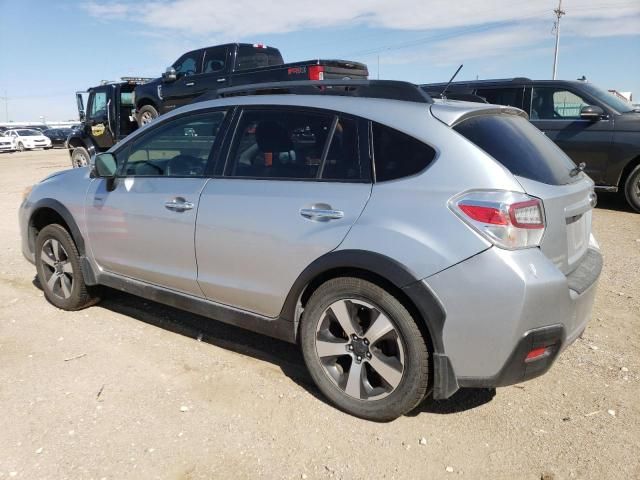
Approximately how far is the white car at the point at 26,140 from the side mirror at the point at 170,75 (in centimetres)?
2719

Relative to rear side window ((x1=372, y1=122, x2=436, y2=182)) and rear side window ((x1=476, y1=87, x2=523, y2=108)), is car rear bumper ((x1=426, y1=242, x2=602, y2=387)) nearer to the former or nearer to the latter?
rear side window ((x1=372, y1=122, x2=436, y2=182))

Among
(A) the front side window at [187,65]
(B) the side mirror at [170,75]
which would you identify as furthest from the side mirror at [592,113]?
(B) the side mirror at [170,75]

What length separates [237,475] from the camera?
247 centimetres

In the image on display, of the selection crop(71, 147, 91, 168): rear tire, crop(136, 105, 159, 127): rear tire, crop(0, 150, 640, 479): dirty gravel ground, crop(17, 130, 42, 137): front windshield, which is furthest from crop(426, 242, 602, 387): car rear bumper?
crop(17, 130, 42, 137): front windshield

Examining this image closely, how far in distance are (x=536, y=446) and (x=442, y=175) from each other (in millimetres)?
1416

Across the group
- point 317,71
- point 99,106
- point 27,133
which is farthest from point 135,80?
point 27,133

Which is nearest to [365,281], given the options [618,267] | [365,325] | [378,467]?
[365,325]

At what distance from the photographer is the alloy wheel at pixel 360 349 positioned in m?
2.69

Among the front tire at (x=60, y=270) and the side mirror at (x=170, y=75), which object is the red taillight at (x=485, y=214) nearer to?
the front tire at (x=60, y=270)

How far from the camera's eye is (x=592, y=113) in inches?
301

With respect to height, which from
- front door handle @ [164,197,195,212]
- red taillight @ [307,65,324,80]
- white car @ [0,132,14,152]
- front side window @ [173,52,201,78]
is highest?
front side window @ [173,52,201,78]

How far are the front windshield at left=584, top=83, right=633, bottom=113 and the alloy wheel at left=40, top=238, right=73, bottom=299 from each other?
740cm

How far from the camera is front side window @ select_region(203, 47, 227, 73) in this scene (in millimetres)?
11109

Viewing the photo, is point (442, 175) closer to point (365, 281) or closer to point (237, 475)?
point (365, 281)
